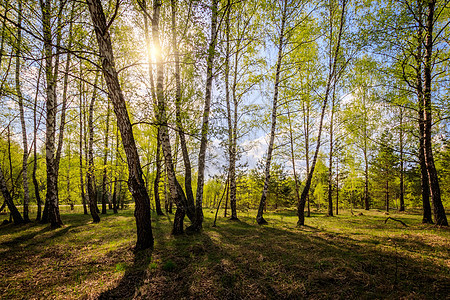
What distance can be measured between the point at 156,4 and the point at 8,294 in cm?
816

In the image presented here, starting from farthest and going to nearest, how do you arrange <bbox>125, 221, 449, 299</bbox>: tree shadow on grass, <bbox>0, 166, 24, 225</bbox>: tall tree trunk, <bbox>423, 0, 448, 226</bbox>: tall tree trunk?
1. <bbox>0, 166, 24, 225</bbox>: tall tree trunk
2. <bbox>423, 0, 448, 226</bbox>: tall tree trunk
3. <bbox>125, 221, 449, 299</bbox>: tree shadow on grass

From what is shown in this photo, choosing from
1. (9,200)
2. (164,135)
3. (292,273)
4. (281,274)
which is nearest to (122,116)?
(164,135)

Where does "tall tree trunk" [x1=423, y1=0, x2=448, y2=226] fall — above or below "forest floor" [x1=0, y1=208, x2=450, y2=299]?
above

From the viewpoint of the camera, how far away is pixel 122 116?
4734 mm

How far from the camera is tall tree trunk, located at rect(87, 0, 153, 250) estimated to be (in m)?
4.52

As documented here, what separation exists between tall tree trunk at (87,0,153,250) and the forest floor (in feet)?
3.60

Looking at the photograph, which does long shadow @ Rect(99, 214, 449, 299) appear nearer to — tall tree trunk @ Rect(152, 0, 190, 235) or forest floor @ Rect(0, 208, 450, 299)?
forest floor @ Rect(0, 208, 450, 299)

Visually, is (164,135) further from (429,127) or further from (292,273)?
(429,127)

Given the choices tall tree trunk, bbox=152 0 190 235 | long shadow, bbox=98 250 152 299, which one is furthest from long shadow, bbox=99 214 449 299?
tall tree trunk, bbox=152 0 190 235

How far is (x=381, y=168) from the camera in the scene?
23.7 metres

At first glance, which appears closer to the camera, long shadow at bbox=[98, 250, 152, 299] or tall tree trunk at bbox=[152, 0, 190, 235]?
long shadow at bbox=[98, 250, 152, 299]

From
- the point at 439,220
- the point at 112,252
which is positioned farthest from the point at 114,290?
the point at 439,220

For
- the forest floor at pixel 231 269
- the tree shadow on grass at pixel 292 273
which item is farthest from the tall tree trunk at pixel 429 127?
the tree shadow on grass at pixel 292 273

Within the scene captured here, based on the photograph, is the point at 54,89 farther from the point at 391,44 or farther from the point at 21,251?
the point at 391,44
